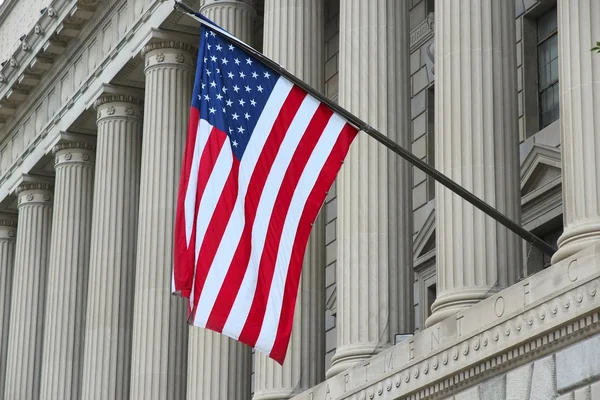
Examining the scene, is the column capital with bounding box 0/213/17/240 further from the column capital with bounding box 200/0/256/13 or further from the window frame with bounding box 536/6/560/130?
the window frame with bounding box 536/6/560/130

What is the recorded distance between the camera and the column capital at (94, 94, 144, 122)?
50.8 metres

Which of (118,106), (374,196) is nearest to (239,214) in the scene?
(374,196)

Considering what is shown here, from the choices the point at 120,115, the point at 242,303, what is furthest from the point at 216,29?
the point at 120,115

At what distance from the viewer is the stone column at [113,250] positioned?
48406mm

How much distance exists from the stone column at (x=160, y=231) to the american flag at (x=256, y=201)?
1637 cm

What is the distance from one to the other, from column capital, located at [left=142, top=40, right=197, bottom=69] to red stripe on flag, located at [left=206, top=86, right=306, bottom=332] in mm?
19570

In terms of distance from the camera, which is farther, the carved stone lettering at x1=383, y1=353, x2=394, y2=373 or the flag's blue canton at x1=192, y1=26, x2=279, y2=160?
the carved stone lettering at x1=383, y1=353, x2=394, y2=373

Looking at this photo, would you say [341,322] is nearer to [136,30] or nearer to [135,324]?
[135,324]

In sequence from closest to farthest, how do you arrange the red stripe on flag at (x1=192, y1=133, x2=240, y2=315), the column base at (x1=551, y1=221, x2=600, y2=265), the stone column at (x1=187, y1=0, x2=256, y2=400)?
the column base at (x1=551, y1=221, x2=600, y2=265) → the red stripe on flag at (x1=192, y1=133, x2=240, y2=315) → the stone column at (x1=187, y1=0, x2=256, y2=400)

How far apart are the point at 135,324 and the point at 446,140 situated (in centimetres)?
1649

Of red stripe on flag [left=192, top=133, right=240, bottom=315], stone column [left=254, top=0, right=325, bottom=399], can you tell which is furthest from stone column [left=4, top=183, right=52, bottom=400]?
red stripe on flag [left=192, top=133, right=240, bottom=315]

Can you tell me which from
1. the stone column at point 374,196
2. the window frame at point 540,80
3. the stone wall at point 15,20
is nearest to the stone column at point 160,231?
the stone column at point 374,196

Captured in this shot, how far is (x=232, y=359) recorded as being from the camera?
4081 cm

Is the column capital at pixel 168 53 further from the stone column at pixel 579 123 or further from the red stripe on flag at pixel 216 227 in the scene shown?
the stone column at pixel 579 123
